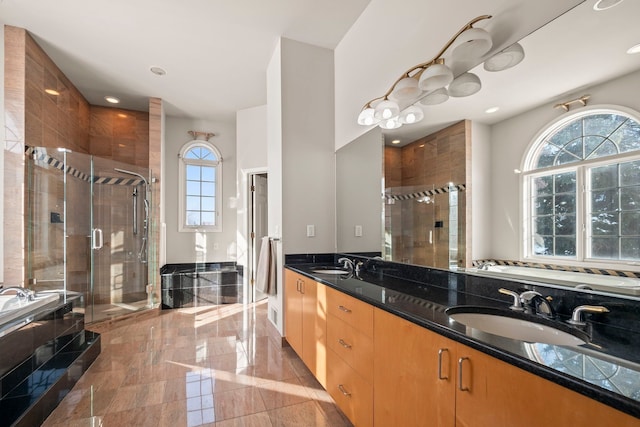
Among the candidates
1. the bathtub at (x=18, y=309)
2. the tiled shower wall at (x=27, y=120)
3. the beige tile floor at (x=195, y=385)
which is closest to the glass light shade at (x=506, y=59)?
the beige tile floor at (x=195, y=385)

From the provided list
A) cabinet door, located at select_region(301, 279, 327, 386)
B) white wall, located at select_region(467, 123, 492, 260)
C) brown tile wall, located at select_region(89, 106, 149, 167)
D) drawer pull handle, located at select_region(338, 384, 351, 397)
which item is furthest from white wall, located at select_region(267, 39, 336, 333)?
brown tile wall, located at select_region(89, 106, 149, 167)

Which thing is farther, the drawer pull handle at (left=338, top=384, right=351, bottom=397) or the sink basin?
the drawer pull handle at (left=338, top=384, right=351, bottom=397)

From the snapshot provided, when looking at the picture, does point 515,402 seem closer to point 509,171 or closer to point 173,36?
point 509,171

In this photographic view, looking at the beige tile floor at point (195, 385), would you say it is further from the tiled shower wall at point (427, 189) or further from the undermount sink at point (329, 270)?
the tiled shower wall at point (427, 189)

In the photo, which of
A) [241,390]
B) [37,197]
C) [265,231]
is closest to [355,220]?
[241,390]

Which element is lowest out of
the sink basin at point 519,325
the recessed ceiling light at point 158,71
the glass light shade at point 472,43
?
the sink basin at point 519,325

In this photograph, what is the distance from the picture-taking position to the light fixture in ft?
4.66

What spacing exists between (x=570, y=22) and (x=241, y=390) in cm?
269

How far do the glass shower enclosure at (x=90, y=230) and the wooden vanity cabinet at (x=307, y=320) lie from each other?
248cm

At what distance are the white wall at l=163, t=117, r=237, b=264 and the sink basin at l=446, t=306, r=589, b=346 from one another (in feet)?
14.8

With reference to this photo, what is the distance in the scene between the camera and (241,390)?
2.10 metres

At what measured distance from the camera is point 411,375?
112 cm

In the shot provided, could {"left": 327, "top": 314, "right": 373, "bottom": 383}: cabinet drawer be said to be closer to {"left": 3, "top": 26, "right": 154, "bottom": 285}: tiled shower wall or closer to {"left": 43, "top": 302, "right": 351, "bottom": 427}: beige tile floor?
{"left": 43, "top": 302, "right": 351, "bottom": 427}: beige tile floor

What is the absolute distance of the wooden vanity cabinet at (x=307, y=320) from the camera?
6.46 ft
